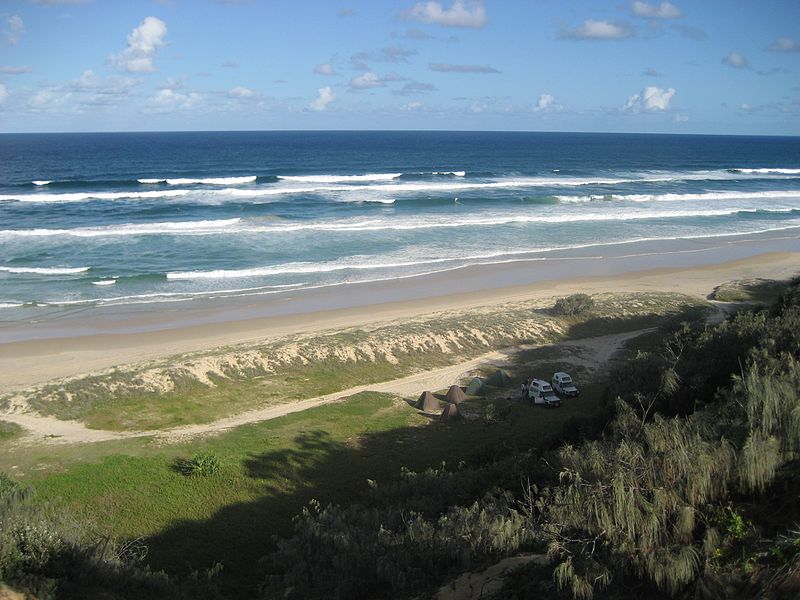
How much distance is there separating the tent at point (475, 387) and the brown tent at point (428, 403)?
161cm

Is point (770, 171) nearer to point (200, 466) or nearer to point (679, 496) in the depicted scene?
point (200, 466)

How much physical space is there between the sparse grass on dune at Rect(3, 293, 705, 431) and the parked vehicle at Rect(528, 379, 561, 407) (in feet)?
14.9

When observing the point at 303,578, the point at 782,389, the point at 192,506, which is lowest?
the point at 192,506

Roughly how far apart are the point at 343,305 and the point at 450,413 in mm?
12327

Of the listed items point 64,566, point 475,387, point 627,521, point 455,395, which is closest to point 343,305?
point 475,387

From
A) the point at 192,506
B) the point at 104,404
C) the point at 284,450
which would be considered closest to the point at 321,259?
the point at 104,404

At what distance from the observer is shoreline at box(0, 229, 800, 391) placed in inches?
984

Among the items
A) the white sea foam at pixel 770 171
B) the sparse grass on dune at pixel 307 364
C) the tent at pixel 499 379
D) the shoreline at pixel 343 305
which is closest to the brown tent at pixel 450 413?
the tent at pixel 499 379

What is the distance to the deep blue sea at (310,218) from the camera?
116ft

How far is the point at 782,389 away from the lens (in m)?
9.30

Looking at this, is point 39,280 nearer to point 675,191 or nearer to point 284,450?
point 284,450

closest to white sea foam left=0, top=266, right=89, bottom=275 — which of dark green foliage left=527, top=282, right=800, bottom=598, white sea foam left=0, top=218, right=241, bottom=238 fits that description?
white sea foam left=0, top=218, right=241, bottom=238

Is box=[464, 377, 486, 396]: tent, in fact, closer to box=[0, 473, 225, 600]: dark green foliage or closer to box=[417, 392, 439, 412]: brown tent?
box=[417, 392, 439, 412]: brown tent

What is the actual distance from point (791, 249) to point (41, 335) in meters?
43.8
